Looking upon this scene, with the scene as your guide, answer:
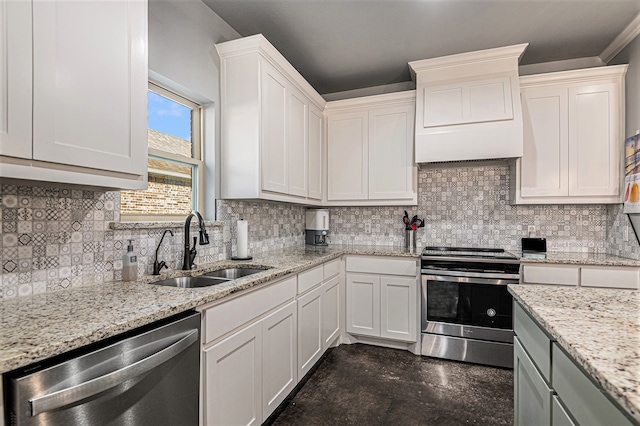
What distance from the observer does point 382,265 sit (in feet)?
9.71

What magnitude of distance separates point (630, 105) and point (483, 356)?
7.78 feet

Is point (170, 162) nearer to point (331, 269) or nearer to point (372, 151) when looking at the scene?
point (331, 269)

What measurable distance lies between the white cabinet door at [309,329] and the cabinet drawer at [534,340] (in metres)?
1.28

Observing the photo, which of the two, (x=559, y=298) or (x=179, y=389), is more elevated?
(x=559, y=298)

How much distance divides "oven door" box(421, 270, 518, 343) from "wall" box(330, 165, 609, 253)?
0.69 metres

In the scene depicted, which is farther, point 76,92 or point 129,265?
point 129,265

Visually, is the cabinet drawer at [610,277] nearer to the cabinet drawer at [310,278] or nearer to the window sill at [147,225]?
the cabinet drawer at [310,278]

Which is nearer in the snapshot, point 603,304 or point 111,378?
point 111,378

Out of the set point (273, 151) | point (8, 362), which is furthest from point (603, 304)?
point (273, 151)

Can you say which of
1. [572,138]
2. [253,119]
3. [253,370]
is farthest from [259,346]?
[572,138]

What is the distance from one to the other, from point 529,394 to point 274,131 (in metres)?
2.13

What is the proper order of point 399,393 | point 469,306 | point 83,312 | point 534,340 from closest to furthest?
1. point 83,312
2. point 534,340
3. point 399,393
4. point 469,306

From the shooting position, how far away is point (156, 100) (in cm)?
202

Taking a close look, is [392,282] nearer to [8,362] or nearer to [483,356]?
[483,356]
